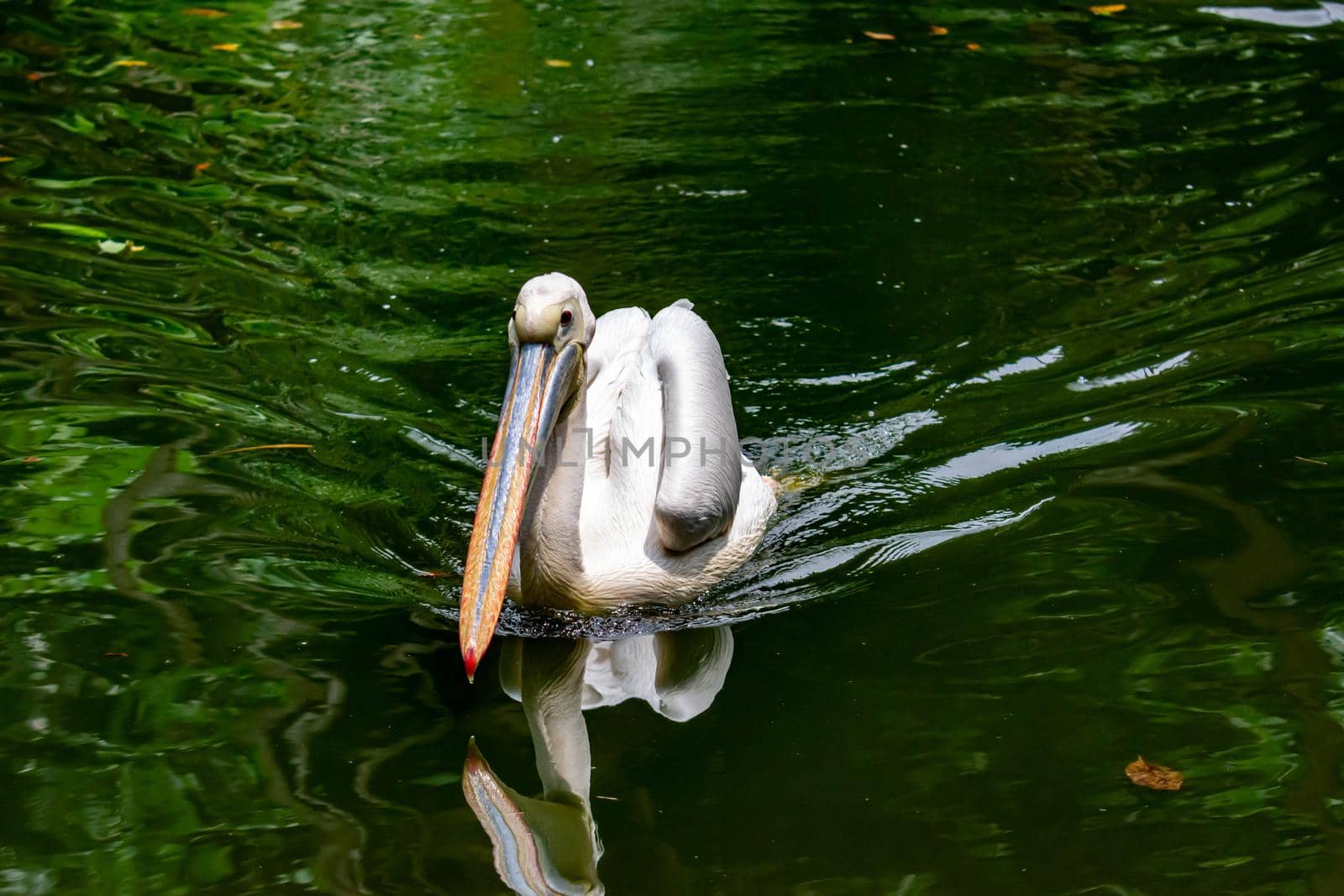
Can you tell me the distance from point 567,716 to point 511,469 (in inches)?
24.2

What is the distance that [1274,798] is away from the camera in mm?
2900

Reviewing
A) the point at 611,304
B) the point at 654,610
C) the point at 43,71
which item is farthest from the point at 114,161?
the point at 654,610

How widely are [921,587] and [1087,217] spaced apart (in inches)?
128

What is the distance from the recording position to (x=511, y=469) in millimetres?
3521

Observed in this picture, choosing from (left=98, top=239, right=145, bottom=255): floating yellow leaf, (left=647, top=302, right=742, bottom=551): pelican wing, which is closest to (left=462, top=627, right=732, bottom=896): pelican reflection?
(left=647, top=302, right=742, bottom=551): pelican wing

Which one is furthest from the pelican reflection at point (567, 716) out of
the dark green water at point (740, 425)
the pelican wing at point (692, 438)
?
the pelican wing at point (692, 438)

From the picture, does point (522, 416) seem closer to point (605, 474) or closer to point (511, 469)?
point (511, 469)

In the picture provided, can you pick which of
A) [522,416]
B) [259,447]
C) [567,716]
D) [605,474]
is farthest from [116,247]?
[567,716]

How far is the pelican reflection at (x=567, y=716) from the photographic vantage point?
2857 millimetres

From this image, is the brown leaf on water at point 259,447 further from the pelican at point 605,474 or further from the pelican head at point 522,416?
the pelican head at point 522,416

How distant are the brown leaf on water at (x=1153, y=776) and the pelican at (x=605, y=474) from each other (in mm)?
1399

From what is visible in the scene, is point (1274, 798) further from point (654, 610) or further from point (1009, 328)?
point (1009, 328)

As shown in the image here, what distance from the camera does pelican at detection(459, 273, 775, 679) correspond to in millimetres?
3531

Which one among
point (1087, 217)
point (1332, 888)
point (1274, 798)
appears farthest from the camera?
point (1087, 217)
